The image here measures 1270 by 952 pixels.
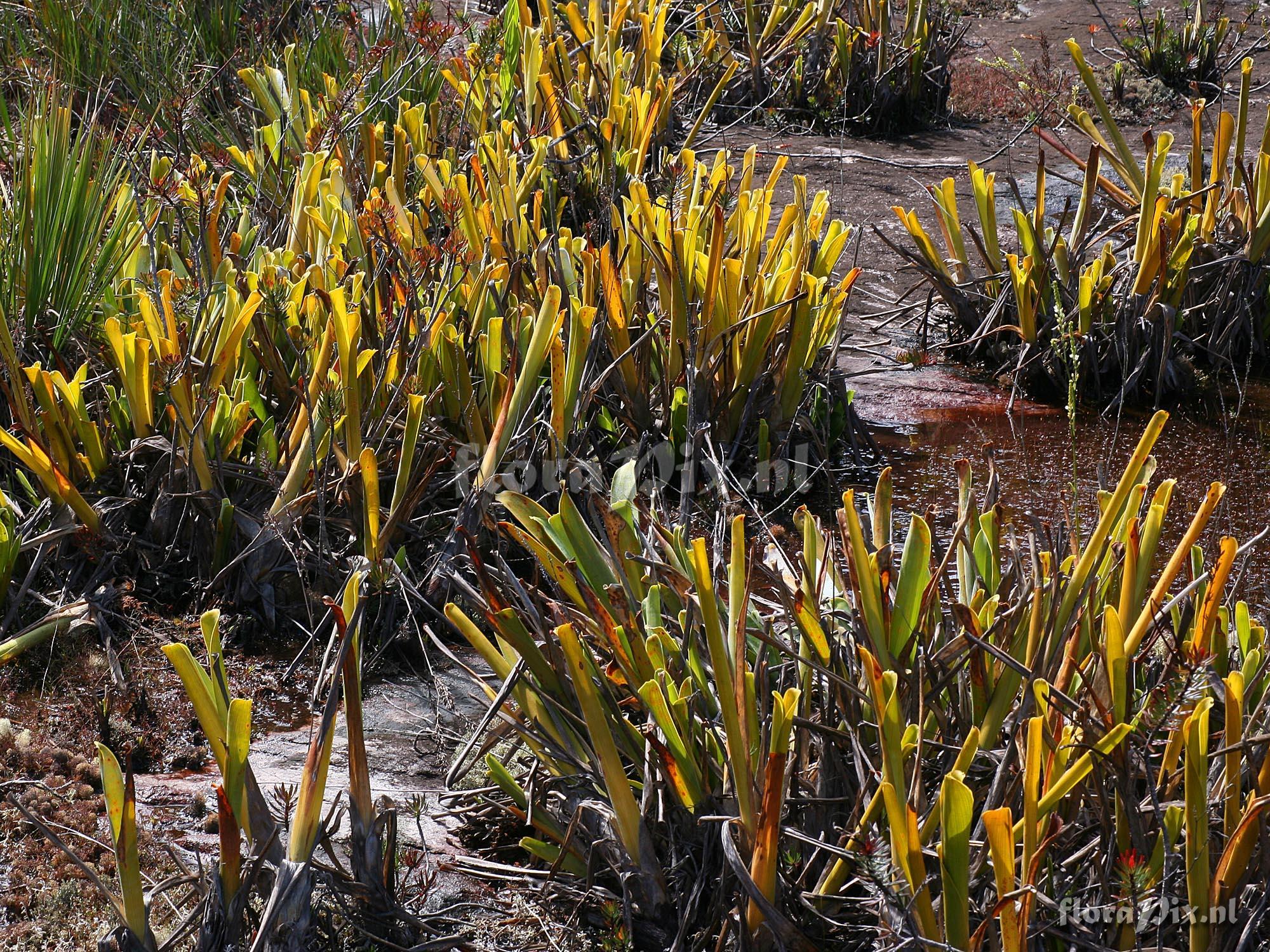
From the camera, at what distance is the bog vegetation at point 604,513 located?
1444mm

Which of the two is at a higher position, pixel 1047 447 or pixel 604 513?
pixel 604 513

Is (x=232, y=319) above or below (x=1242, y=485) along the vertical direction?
above

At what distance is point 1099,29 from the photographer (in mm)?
8367

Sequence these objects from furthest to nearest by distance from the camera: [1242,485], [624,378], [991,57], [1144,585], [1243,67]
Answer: [991,57] → [1243,67] → [1242,485] → [624,378] → [1144,585]

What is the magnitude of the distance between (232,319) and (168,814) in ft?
3.45

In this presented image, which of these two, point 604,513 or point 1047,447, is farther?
point 1047,447

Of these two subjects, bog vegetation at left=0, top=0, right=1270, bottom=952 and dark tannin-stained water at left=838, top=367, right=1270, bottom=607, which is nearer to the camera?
bog vegetation at left=0, top=0, right=1270, bottom=952

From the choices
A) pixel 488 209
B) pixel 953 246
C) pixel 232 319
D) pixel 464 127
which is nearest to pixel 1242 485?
pixel 953 246

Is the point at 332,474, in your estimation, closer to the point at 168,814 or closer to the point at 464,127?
the point at 168,814

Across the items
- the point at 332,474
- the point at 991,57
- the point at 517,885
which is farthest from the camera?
the point at 991,57

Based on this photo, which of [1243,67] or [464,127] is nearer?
[1243,67]

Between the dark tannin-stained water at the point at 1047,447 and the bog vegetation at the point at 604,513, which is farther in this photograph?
the dark tannin-stained water at the point at 1047,447

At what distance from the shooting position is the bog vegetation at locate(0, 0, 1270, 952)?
1444 mm

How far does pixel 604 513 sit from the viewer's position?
1784mm
